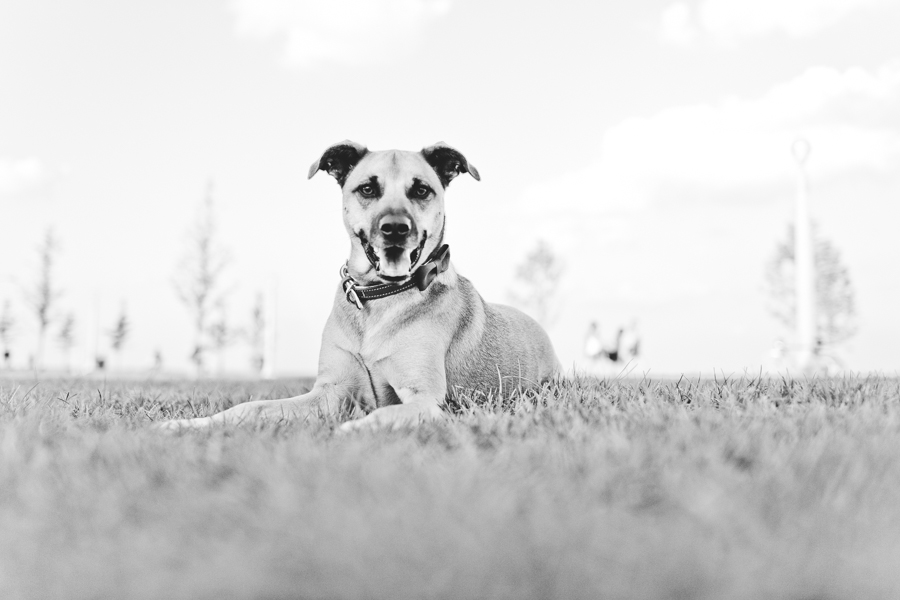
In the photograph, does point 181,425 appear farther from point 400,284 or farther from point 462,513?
point 462,513

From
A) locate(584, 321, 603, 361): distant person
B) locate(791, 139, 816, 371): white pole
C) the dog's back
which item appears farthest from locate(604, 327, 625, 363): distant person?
the dog's back

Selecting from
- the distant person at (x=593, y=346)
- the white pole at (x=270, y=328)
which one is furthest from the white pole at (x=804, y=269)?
the white pole at (x=270, y=328)

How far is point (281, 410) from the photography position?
4801 mm

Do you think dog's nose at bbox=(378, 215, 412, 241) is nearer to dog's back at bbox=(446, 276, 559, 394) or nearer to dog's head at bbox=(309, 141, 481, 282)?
dog's head at bbox=(309, 141, 481, 282)

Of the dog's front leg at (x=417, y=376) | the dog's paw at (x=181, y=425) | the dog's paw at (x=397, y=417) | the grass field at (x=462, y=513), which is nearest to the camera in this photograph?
the grass field at (x=462, y=513)

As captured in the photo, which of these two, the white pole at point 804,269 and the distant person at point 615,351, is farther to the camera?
the distant person at point 615,351

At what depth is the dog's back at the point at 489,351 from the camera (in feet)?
18.0

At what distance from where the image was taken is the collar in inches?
203

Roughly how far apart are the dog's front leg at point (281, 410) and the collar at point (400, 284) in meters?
0.73

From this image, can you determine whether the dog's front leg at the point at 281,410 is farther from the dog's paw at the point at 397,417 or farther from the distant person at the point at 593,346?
the distant person at the point at 593,346

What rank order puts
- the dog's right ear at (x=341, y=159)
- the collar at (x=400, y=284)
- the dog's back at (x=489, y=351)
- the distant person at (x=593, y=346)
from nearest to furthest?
the collar at (x=400, y=284)
the dog's right ear at (x=341, y=159)
the dog's back at (x=489, y=351)
the distant person at (x=593, y=346)

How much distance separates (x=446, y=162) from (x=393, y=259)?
1.24 m

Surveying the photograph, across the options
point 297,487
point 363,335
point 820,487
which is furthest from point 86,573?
point 363,335

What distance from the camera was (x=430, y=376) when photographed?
4.97m
